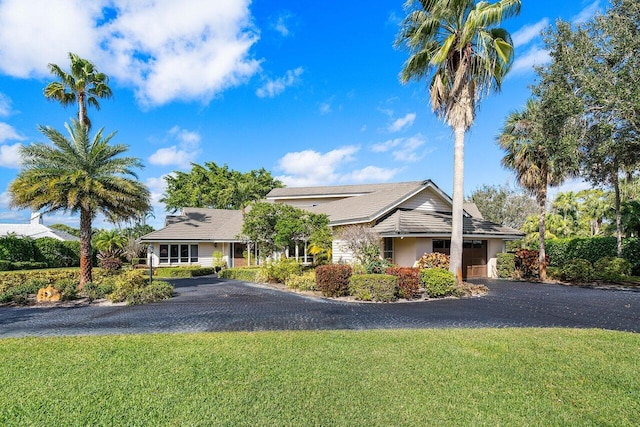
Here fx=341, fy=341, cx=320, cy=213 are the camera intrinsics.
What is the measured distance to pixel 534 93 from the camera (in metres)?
14.8

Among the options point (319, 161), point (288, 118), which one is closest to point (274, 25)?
point (288, 118)

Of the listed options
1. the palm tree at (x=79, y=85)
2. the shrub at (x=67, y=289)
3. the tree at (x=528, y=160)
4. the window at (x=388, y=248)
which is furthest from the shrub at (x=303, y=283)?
the palm tree at (x=79, y=85)

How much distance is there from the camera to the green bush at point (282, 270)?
1831 cm

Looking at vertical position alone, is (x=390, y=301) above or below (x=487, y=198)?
below

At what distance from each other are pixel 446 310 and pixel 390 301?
2137mm

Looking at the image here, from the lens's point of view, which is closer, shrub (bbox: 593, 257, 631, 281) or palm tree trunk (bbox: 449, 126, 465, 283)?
palm tree trunk (bbox: 449, 126, 465, 283)

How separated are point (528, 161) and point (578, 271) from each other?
6543mm

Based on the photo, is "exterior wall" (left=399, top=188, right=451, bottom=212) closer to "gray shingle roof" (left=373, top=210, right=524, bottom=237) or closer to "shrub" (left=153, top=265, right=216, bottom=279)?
"gray shingle roof" (left=373, top=210, right=524, bottom=237)

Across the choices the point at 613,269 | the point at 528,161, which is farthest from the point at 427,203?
the point at 613,269

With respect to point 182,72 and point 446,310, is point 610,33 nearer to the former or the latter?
point 446,310

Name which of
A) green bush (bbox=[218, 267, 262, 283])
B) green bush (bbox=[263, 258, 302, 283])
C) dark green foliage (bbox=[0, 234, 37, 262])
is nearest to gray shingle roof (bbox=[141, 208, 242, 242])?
green bush (bbox=[218, 267, 262, 283])

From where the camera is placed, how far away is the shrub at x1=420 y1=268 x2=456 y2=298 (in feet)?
42.8

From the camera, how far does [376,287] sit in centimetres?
1213

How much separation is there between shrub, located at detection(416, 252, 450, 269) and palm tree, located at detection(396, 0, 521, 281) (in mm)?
2587
